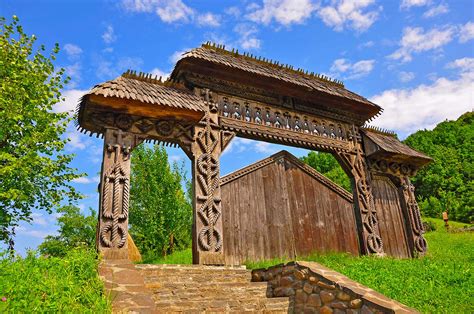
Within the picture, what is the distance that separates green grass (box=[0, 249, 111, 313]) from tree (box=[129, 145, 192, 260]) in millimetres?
10028

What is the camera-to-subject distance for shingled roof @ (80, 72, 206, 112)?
702 centimetres

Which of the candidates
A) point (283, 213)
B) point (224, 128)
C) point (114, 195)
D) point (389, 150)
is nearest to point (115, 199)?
point (114, 195)

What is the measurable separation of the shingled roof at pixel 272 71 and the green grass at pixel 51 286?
5.38 metres

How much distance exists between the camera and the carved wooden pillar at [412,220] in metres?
11.3

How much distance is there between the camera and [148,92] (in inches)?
300

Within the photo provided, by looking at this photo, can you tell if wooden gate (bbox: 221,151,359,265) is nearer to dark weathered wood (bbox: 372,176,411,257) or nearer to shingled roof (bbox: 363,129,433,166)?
dark weathered wood (bbox: 372,176,411,257)

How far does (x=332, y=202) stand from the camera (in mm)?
10547

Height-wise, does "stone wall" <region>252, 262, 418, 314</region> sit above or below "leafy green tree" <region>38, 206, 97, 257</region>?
below

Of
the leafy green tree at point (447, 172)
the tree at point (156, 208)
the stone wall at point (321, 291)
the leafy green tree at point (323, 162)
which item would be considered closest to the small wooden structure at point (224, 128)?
the stone wall at point (321, 291)

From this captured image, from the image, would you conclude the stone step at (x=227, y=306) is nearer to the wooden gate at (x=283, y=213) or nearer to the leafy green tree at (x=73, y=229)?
the wooden gate at (x=283, y=213)

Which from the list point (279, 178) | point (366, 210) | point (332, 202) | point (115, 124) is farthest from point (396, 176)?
point (115, 124)

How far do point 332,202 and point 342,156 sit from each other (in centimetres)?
145

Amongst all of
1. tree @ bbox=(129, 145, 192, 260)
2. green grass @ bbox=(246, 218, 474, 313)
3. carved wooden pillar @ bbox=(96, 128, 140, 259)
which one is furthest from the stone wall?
tree @ bbox=(129, 145, 192, 260)

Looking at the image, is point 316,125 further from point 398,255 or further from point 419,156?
point 398,255
